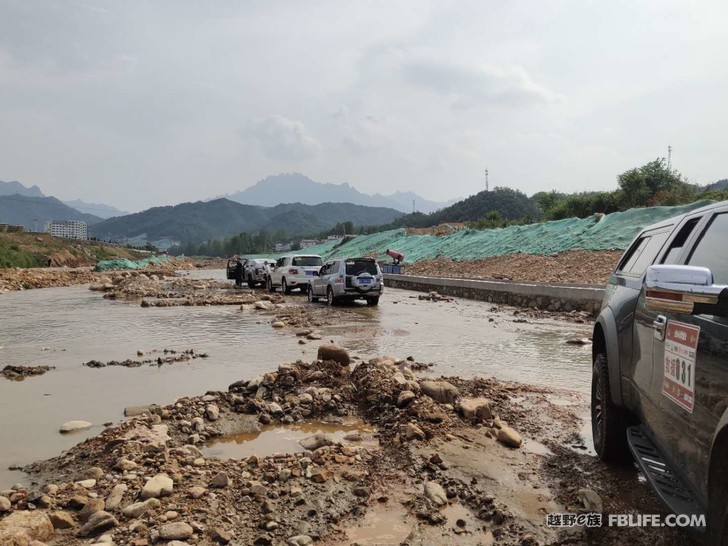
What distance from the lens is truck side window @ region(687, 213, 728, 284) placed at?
9.18ft

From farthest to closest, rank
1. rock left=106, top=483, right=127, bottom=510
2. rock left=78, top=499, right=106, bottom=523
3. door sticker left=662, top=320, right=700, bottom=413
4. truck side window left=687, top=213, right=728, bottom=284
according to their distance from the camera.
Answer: rock left=106, top=483, right=127, bottom=510
rock left=78, top=499, right=106, bottom=523
truck side window left=687, top=213, right=728, bottom=284
door sticker left=662, top=320, right=700, bottom=413

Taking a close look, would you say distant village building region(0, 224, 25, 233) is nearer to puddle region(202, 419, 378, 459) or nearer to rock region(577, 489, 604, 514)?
puddle region(202, 419, 378, 459)

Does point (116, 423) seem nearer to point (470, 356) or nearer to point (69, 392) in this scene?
point (69, 392)

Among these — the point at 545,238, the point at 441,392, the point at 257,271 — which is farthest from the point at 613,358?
the point at 545,238

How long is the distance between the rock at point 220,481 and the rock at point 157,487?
12.3 inches

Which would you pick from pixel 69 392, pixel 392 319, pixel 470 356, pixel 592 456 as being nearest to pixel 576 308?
pixel 392 319

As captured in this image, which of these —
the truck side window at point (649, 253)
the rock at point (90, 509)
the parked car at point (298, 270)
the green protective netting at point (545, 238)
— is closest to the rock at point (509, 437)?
the truck side window at point (649, 253)

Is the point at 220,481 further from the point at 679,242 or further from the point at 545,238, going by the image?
the point at 545,238

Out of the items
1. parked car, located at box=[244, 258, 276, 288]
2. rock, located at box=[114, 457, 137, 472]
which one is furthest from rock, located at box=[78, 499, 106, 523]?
parked car, located at box=[244, 258, 276, 288]

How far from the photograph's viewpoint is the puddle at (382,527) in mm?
3514

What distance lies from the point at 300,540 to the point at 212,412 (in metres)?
3.04

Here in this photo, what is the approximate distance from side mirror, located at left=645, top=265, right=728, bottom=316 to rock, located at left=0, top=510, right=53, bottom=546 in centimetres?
398

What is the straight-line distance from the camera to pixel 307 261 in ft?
87.0

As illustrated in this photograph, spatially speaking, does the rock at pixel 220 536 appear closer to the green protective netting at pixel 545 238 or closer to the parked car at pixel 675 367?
the parked car at pixel 675 367
